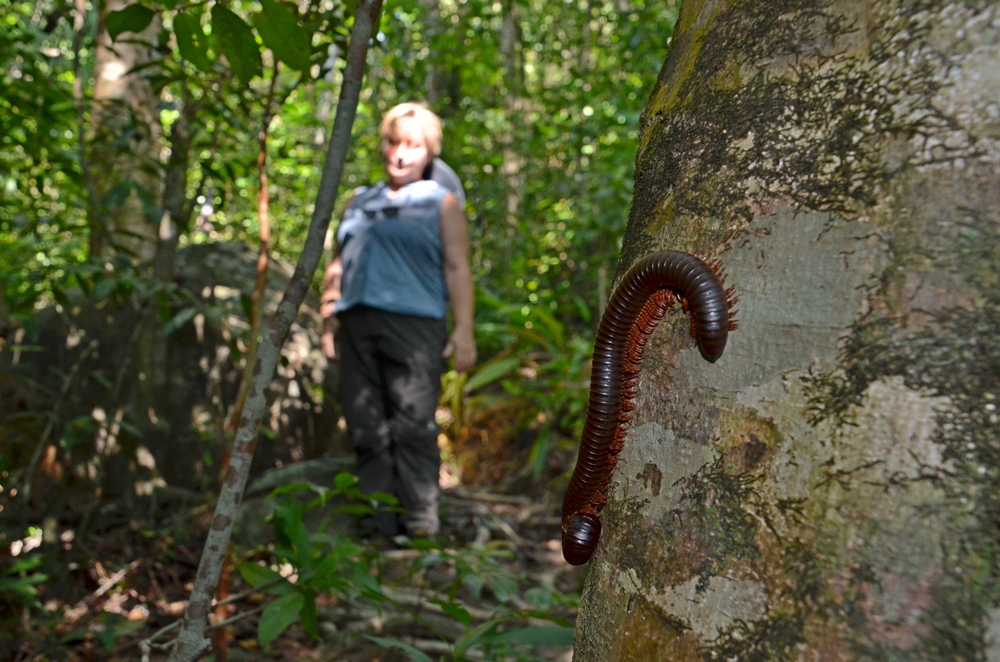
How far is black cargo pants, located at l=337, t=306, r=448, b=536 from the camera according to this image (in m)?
3.63

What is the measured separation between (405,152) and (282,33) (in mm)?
2309

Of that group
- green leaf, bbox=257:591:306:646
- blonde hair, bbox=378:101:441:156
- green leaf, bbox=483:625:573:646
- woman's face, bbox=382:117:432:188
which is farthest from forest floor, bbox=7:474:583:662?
blonde hair, bbox=378:101:441:156

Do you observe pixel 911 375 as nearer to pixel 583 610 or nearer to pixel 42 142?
pixel 583 610

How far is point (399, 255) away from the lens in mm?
3586

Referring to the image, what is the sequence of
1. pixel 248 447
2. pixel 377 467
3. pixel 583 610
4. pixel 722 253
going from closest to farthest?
pixel 722 253 < pixel 583 610 < pixel 248 447 < pixel 377 467

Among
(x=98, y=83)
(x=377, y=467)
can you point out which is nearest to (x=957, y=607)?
(x=377, y=467)

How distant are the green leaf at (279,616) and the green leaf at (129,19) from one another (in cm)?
126

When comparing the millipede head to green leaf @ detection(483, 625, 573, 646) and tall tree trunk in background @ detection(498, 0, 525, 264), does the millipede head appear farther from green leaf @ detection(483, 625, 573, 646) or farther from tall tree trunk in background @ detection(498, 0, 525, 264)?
tall tree trunk in background @ detection(498, 0, 525, 264)

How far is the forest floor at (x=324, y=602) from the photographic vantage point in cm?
206

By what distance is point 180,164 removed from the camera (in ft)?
9.62

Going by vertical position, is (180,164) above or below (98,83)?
below

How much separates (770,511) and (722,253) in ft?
1.02

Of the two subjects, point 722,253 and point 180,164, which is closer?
point 722,253

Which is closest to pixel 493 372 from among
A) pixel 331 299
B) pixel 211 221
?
pixel 331 299
